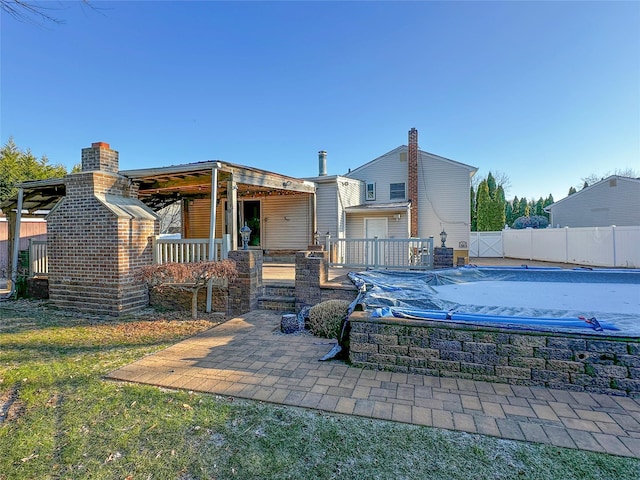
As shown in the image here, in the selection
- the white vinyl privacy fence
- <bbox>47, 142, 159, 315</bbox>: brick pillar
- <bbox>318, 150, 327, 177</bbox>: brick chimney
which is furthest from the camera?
<bbox>318, 150, 327, 177</bbox>: brick chimney

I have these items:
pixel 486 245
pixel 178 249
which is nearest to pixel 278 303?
pixel 178 249

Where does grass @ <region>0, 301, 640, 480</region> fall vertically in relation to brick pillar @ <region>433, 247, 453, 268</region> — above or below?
below

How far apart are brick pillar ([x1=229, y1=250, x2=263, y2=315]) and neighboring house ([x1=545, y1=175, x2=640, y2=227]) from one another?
19.5m

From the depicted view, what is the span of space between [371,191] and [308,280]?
9925 mm

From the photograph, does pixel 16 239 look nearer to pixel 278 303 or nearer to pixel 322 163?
pixel 278 303

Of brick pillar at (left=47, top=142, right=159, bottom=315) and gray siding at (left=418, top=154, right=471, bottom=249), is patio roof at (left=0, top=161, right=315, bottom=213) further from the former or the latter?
gray siding at (left=418, top=154, right=471, bottom=249)

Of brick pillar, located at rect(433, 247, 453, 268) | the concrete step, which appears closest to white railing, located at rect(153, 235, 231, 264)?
the concrete step

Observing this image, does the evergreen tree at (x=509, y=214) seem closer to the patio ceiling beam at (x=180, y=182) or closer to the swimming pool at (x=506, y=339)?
the swimming pool at (x=506, y=339)

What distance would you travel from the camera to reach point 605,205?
1788 cm

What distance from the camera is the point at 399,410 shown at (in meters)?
2.79

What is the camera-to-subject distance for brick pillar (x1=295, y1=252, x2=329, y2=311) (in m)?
6.28

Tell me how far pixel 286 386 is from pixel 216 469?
4.02 feet

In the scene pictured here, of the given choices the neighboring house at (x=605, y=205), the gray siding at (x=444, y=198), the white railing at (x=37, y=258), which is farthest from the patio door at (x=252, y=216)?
the neighboring house at (x=605, y=205)

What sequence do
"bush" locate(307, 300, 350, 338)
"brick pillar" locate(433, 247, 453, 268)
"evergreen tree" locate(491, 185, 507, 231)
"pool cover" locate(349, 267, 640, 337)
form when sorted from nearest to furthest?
"pool cover" locate(349, 267, 640, 337) < "bush" locate(307, 300, 350, 338) < "brick pillar" locate(433, 247, 453, 268) < "evergreen tree" locate(491, 185, 507, 231)
